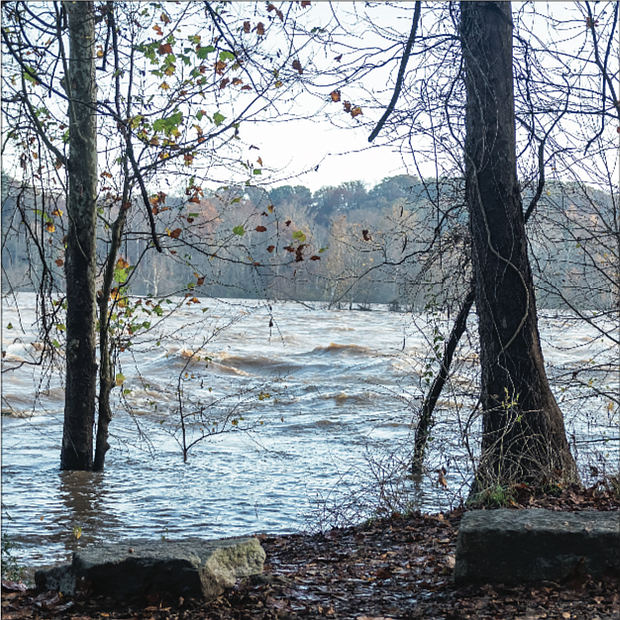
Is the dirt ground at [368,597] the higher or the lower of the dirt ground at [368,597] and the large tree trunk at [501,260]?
the lower

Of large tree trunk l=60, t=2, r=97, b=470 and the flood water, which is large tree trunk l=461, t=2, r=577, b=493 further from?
large tree trunk l=60, t=2, r=97, b=470

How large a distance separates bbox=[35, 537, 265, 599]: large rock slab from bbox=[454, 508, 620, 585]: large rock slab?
1.49 m

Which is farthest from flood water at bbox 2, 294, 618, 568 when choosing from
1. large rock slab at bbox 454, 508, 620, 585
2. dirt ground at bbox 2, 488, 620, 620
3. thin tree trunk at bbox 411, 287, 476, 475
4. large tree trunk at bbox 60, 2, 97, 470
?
large rock slab at bbox 454, 508, 620, 585

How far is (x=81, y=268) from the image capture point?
9.41 meters

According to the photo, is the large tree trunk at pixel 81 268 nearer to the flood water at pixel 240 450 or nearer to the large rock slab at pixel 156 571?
the flood water at pixel 240 450

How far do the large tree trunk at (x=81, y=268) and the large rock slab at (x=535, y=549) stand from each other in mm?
6403

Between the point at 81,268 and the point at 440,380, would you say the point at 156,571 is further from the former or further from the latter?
the point at 81,268

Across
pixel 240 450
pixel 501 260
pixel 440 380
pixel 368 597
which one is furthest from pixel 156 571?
pixel 240 450

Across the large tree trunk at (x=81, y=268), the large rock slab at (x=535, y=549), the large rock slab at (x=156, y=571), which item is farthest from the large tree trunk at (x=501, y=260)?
the large tree trunk at (x=81, y=268)

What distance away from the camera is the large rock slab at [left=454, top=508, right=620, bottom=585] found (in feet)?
13.6

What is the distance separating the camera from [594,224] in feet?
29.0

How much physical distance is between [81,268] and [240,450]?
4629mm

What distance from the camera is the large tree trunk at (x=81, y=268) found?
29.5 feet

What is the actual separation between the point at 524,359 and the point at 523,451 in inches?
34.6
